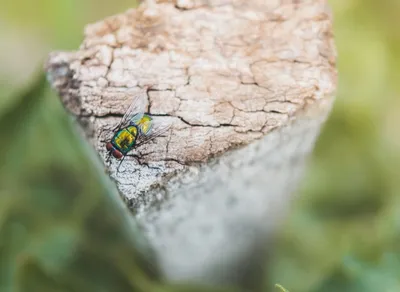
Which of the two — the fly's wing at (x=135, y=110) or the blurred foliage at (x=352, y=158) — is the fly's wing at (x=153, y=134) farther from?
the blurred foliage at (x=352, y=158)

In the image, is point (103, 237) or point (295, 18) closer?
point (295, 18)

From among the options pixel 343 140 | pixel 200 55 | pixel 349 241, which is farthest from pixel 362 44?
pixel 200 55

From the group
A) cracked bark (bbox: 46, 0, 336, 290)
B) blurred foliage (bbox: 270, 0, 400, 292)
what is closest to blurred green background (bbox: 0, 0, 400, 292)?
blurred foliage (bbox: 270, 0, 400, 292)

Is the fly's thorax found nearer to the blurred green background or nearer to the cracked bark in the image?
the cracked bark

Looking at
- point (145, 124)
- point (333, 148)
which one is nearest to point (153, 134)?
point (145, 124)

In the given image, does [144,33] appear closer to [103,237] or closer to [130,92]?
[130,92]

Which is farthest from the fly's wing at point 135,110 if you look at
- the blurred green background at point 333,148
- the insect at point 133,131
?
the blurred green background at point 333,148
